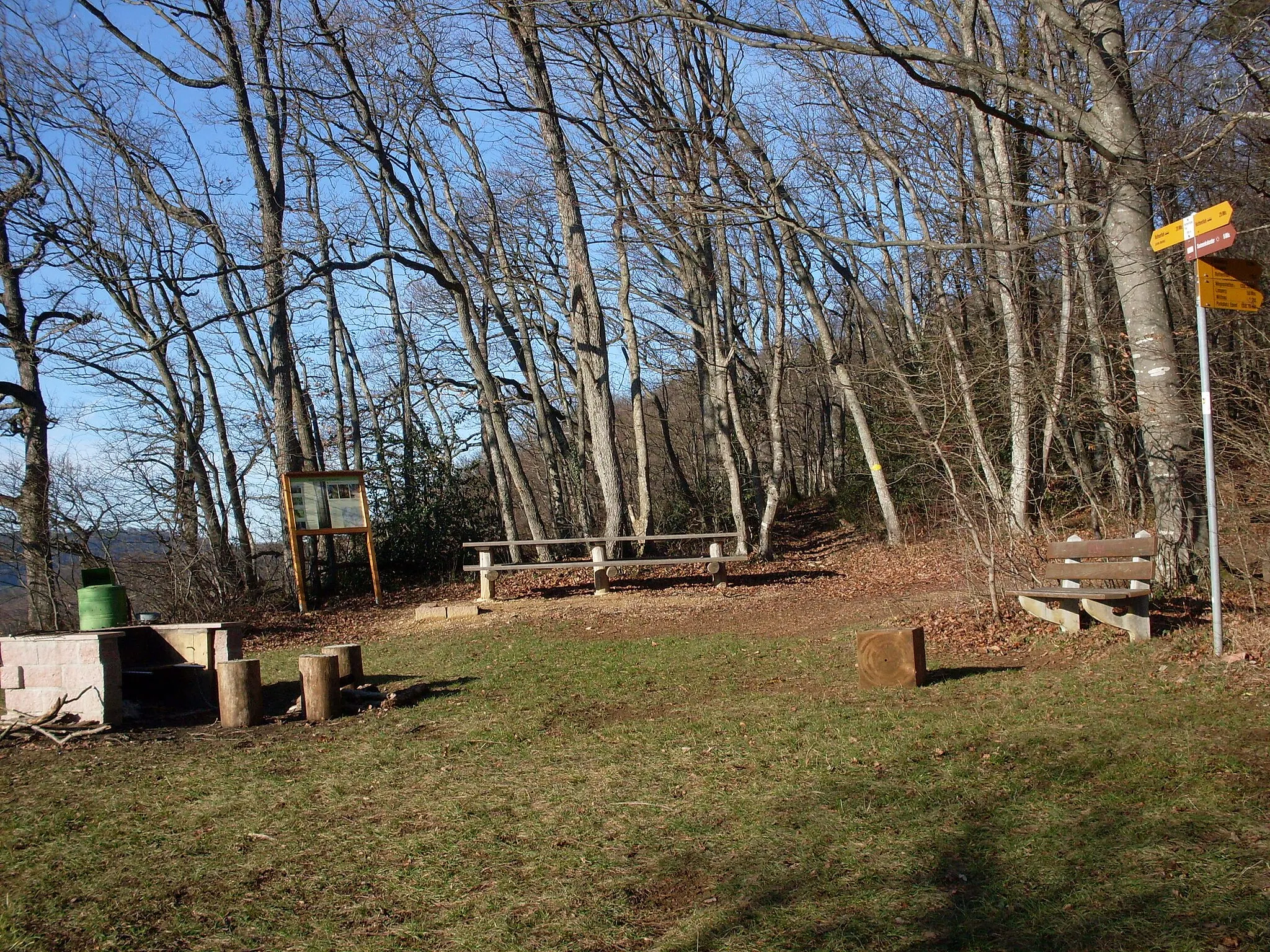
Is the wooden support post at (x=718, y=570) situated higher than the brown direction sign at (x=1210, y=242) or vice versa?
the brown direction sign at (x=1210, y=242)

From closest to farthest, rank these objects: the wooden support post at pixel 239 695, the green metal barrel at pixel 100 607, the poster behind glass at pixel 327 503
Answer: the wooden support post at pixel 239 695 < the green metal barrel at pixel 100 607 < the poster behind glass at pixel 327 503

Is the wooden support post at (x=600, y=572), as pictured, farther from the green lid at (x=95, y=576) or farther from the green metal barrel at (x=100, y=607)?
the green metal barrel at (x=100, y=607)

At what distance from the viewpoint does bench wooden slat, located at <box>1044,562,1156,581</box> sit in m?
7.05

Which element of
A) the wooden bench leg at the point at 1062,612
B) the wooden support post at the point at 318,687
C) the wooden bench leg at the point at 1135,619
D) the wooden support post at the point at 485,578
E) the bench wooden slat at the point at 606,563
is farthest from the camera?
the wooden support post at the point at 485,578

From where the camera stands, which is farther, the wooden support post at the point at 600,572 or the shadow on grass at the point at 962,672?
the wooden support post at the point at 600,572

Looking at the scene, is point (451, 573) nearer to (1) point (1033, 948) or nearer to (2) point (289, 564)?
(2) point (289, 564)

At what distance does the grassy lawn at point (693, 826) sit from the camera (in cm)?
350

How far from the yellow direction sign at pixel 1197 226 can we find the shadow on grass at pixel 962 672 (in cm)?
314

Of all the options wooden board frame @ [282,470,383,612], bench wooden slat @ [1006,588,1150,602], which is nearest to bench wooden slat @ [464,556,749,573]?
wooden board frame @ [282,470,383,612]

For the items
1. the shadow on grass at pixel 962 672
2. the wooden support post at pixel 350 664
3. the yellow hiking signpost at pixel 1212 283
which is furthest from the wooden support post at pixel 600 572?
the yellow hiking signpost at pixel 1212 283

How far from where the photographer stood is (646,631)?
11.0 meters

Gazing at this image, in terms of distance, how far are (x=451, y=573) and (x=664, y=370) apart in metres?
9.92

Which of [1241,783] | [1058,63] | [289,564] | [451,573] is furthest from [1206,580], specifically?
[289,564]

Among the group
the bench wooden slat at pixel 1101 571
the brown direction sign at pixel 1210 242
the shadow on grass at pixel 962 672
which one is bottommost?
the shadow on grass at pixel 962 672
